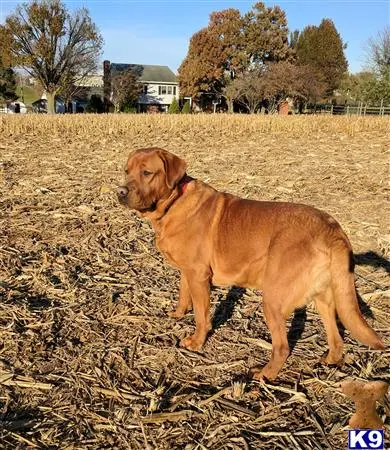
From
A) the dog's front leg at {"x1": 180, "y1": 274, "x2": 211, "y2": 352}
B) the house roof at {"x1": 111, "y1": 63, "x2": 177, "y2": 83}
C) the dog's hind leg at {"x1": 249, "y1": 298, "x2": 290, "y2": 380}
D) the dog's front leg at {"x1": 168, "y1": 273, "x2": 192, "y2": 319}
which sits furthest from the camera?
the house roof at {"x1": 111, "y1": 63, "x2": 177, "y2": 83}

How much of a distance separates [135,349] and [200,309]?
711 mm

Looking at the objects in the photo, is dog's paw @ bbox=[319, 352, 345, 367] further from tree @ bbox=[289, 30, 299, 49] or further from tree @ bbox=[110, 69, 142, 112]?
tree @ bbox=[289, 30, 299, 49]

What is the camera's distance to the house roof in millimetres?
82125

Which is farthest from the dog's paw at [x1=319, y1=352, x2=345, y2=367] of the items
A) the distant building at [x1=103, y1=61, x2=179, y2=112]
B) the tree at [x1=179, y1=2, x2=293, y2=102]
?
the distant building at [x1=103, y1=61, x2=179, y2=112]

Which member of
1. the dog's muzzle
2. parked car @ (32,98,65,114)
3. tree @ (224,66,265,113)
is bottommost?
the dog's muzzle

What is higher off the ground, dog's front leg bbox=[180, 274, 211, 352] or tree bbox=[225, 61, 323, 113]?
tree bbox=[225, 61, 323, 113]

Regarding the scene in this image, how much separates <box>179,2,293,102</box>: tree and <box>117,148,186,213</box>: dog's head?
7012 centimetres

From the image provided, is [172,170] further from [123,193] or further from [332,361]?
[332,361]

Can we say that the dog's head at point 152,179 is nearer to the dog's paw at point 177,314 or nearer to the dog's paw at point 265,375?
the dog's paw at point 177,314

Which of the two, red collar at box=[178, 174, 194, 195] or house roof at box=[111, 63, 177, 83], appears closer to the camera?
red collar at box=[178, 174, 194, 195]

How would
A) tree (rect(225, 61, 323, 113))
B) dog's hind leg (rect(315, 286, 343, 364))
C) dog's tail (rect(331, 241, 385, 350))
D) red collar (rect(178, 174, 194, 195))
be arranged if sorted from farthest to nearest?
1. tree (rect(225, 61, 323, 113))
2. red collar (rect(178, 174, 194, 195))
3. dog's hind leg (rect(315, 286, 343, 364))
4. dog's tail (rect(331, 241, 385, 350))

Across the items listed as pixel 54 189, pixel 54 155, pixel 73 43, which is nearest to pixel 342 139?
pixel 54 155

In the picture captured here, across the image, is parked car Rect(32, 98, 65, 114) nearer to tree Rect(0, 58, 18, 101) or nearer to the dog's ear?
tree Rect(0, 58, 18, 101)

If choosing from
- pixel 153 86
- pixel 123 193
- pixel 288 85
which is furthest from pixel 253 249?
pixel 153 86
